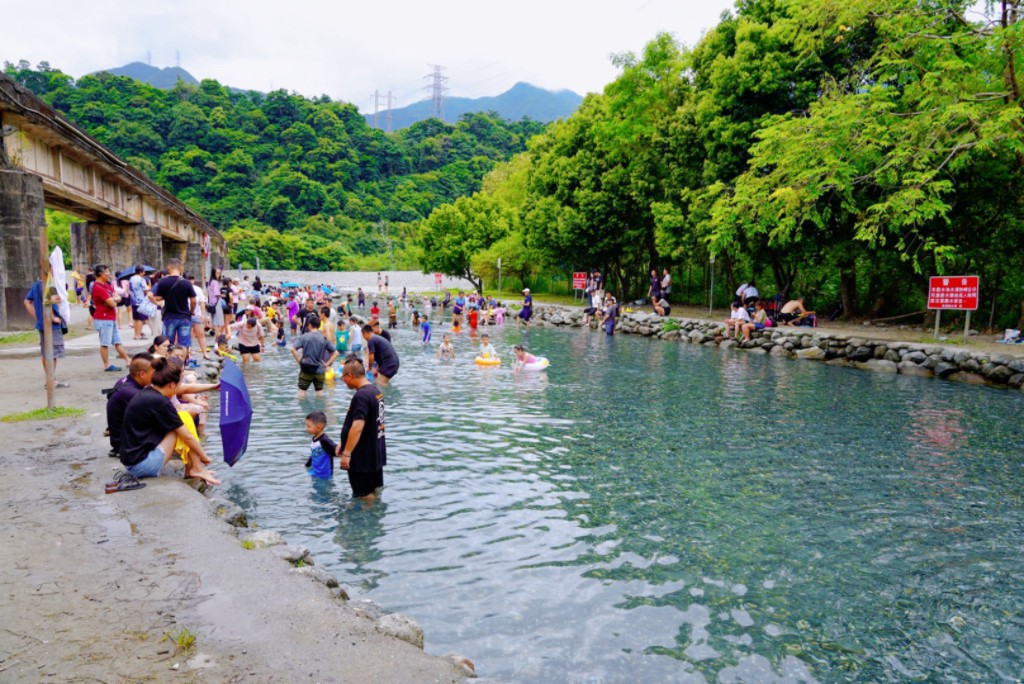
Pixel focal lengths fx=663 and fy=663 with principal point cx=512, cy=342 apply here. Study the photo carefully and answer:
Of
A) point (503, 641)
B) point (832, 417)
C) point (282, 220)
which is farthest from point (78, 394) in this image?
point (282, 220)

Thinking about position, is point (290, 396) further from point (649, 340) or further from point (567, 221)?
point (567, 221)

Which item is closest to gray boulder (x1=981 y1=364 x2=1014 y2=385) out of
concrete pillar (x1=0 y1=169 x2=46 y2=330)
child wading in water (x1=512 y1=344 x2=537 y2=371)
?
child wading in water (x1=512 y1=344 x2=537 y2=371)

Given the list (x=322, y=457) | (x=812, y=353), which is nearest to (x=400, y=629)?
(x=322, y=457)

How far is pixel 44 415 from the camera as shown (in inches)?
375

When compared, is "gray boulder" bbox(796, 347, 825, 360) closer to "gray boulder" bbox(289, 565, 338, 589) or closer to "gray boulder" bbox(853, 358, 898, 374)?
"gray boulder" bbox(853, 358, 898, 374)

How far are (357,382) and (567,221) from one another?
33842 millimetres

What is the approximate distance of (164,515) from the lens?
6188mm

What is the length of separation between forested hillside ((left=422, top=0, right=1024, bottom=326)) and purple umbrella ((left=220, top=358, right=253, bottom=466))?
19.7 m

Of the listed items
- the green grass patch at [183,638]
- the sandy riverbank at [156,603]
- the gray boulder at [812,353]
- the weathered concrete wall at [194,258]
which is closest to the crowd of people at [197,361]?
the sandy riverbank at [156,603]

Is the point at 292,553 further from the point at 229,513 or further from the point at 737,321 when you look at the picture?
the point at 737,321

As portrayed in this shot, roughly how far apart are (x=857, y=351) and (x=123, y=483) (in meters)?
20.6

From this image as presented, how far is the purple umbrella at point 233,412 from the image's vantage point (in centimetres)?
814

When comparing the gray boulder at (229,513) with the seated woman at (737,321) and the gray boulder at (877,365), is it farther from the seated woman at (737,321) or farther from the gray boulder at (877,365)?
the seated woman at (737,321)

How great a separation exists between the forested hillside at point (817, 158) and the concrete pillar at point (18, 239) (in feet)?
75.0
